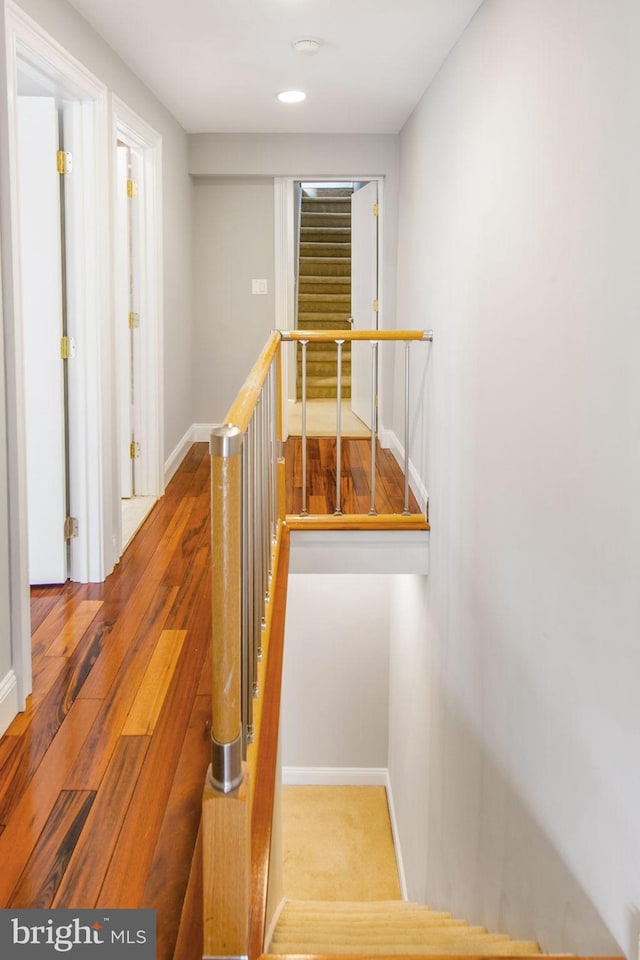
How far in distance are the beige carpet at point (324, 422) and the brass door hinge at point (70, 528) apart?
115 inches

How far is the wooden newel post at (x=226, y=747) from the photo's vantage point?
131 cm

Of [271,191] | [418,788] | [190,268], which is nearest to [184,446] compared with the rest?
[190,268]

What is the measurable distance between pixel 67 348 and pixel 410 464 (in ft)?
7.36

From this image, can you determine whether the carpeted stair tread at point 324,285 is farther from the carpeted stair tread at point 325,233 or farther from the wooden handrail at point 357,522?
the wooden handrail at point 357,522

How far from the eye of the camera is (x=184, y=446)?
19.6 ft

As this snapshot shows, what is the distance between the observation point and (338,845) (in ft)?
17.3

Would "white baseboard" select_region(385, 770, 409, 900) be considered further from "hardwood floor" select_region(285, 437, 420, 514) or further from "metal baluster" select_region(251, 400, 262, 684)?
"metal baluster" select_region(251, 400, 262, 684)

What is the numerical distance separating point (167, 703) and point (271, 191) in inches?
175

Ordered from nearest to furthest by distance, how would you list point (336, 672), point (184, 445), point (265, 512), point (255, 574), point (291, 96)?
point (255, 574)
point (265, 512)
point (291, 96)
point (336, 672)
point (184, 445)

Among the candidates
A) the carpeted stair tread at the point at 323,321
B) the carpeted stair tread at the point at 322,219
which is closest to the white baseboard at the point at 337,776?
the carpeted stair tread at the point at 323,321

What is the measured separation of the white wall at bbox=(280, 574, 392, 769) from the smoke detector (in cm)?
330

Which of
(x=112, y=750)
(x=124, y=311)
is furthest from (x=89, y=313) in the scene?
(x=112, y=750)

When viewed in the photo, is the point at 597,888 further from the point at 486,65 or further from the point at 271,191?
the point at 271,191

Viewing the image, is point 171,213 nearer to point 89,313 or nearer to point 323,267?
point 89,313
